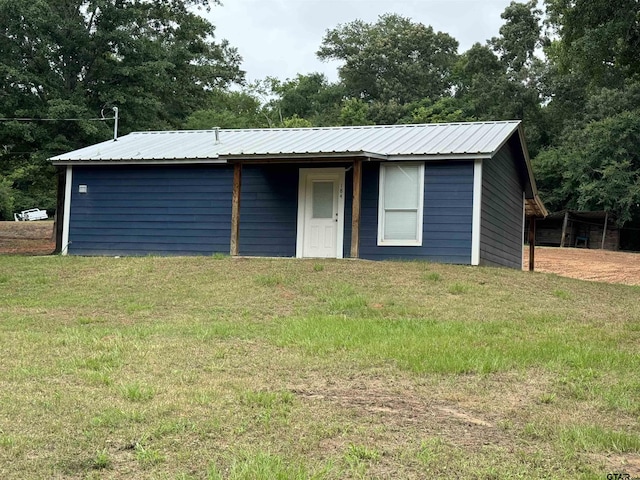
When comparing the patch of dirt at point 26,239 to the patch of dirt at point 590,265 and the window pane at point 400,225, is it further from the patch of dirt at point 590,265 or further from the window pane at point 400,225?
the patch of dirt at point 590,265

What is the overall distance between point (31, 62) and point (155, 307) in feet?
51.6

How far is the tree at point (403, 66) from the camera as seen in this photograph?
40.8 metres

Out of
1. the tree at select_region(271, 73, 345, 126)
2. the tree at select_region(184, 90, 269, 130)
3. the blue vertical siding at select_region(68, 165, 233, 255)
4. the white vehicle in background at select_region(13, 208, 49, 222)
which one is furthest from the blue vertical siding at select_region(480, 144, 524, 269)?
the white vehicle in background at select_region(13, 208, 49, 222)

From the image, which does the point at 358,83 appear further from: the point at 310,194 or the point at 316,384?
the point at 316,384

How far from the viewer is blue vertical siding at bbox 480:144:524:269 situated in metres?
13.6

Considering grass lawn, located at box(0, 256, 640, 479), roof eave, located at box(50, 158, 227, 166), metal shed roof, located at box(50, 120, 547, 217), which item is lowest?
grass lawn, located at box(0, 256, 640, 479)

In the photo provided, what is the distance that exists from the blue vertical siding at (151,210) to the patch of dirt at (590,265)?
9.49m

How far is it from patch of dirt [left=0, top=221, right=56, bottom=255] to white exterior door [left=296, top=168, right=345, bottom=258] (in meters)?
9.01

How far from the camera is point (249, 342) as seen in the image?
659 centimetres

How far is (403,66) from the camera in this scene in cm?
4062

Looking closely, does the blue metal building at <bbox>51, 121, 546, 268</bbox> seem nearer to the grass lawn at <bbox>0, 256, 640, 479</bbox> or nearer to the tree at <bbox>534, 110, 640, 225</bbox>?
the grass lawn at <bbox>0, 256, 640, 479</bbox>

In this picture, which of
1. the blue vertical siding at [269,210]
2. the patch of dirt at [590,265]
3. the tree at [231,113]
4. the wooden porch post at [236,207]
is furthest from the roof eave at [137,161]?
the tree at [231,113]

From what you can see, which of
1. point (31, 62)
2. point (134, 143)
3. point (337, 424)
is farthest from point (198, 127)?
point (337, 424)

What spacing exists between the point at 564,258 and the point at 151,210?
47.3ft
